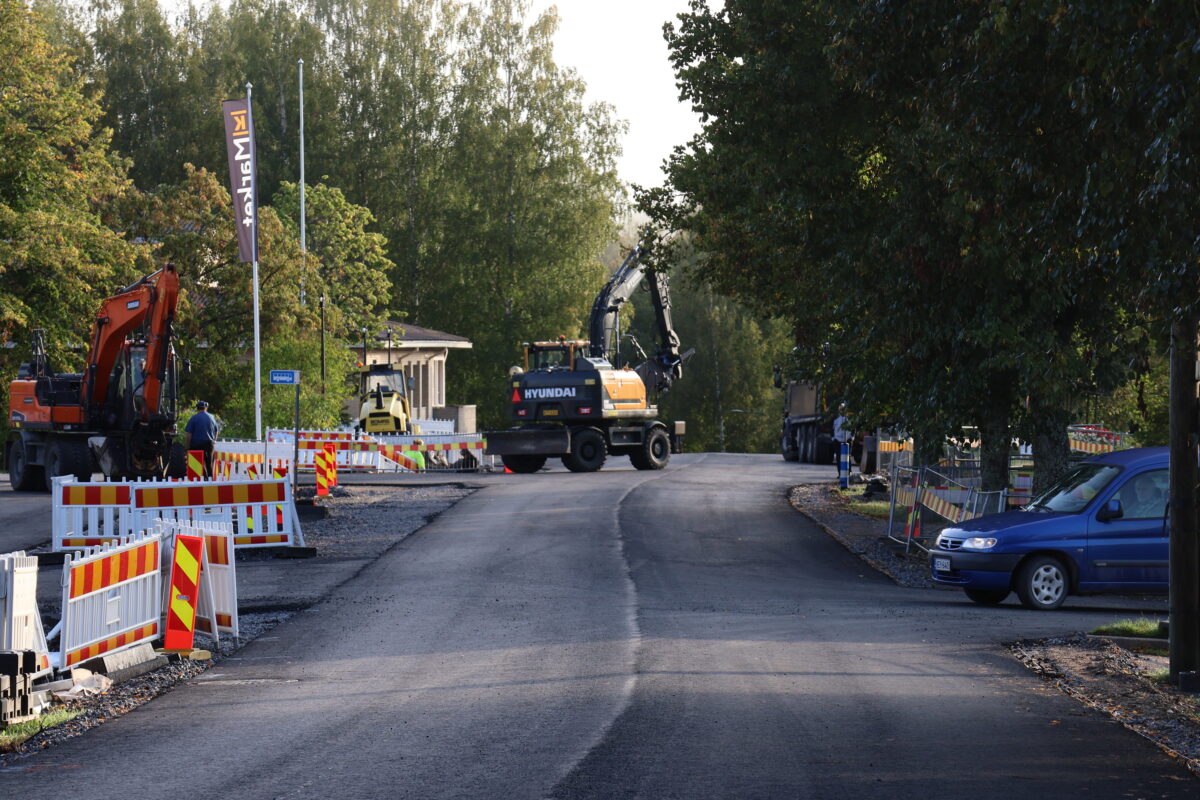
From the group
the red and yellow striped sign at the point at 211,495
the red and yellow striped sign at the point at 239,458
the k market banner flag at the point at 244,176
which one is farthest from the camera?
the k market banner flag at the point at 244,176

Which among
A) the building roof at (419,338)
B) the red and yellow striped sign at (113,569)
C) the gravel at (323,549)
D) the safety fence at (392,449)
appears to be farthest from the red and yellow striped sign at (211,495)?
the building roof at (419,338)

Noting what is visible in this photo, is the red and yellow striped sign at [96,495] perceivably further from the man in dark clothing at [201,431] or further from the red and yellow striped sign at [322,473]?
the red and yellow striped sign at [322,473]

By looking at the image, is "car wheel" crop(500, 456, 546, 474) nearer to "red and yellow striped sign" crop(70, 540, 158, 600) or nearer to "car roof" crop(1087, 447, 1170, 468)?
"car roof" crop(1087, 447, 1170, 468)

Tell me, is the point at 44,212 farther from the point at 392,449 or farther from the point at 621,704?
the point at 621,704

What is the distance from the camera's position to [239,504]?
20359mm

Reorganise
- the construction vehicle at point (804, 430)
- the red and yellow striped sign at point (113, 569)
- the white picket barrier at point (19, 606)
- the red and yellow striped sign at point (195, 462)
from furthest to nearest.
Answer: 1. the construction vehicle at point (804, 430)
2. the red and yellow striped sign at point (195, 462)
3. the red and yellow striped sign at point (113, 569)
4. the white picket barrier at point (19, 606)

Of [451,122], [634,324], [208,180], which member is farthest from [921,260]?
[634,324]

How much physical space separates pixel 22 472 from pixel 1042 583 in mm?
23395

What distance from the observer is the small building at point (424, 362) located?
5906cm

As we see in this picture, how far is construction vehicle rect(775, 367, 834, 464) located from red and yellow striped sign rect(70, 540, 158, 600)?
119 ft

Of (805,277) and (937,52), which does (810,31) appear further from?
(937,52)

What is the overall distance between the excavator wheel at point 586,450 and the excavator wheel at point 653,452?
4.36ft

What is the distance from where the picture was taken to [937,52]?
1262 cm

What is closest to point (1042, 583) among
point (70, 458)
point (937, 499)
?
point (937, 499)
